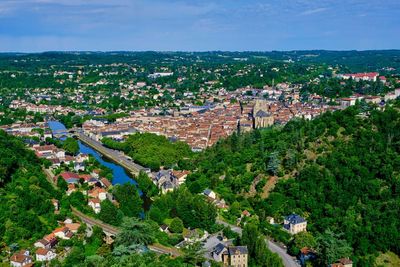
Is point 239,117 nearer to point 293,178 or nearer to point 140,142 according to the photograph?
point 140,142

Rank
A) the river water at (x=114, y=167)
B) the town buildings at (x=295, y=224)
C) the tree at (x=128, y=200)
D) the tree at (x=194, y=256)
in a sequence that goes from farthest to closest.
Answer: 1. the river water at (x=114, y=167)
2. the tree at (x=128, y=200)
3. the town buildings at (x=295, y=224)
4. the tree at (x=194, y=256)

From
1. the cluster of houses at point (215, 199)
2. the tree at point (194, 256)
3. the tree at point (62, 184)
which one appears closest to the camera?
the tree at point (194, 256)

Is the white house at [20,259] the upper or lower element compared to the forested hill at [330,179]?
lower

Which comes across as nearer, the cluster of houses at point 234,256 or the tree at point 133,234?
the tree at point 133,234

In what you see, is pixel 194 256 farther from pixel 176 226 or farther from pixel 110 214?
pixel 110 214

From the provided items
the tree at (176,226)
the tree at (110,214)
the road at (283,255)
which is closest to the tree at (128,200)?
the tree at (110,214)

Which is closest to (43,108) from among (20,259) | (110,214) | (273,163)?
(273,163)

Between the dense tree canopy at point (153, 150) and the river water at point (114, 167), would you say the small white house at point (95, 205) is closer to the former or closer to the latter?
the river water at point (114, 167)
